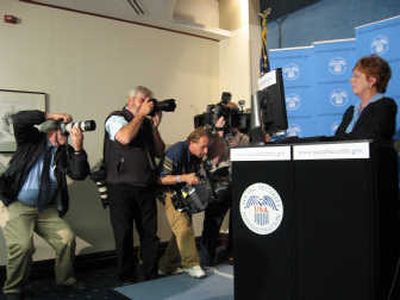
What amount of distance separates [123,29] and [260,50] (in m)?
1.40

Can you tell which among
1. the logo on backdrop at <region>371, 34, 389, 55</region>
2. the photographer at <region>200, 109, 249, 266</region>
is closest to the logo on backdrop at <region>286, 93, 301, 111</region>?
the photographer at <region>200, 109, 249, 266</region>

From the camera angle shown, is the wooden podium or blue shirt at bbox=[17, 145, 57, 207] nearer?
the wooden podium

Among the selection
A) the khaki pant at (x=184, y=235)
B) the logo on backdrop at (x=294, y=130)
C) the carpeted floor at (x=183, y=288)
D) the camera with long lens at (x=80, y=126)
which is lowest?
the carpeted floor at (x=183, y=288)

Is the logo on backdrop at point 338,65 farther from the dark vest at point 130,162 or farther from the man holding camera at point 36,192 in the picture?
the man holding camera at point 36,192

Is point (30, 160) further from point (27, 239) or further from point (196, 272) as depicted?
point (196, 272)

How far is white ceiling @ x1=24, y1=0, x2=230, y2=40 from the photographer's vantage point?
3.59 meters

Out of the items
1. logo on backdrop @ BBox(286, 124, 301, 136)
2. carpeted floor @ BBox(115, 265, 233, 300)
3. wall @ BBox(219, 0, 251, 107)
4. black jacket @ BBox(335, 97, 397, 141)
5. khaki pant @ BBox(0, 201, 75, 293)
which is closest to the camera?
black jacket @ BBox(335, 97, 397, 141)

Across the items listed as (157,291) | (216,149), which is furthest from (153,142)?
(157,291)

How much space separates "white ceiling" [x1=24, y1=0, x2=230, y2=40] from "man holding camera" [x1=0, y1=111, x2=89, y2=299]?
127 cm

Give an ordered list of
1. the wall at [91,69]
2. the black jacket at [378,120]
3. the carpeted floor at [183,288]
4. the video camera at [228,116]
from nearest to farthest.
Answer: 1. the black jacket at [378,120]
2. the carpeted floor at [183,288]
3. the video camera at [228,116]
4. the wall at [91,69]

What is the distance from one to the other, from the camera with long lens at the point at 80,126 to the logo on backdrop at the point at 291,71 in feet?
6.16

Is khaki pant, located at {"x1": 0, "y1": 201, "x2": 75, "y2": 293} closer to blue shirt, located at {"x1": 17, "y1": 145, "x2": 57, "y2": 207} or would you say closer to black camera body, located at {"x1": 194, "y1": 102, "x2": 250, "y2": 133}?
blue shirt, located at {"x1": 17, "y1": 145, "x2": 57, "y2": 207}

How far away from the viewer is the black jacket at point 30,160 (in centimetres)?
267

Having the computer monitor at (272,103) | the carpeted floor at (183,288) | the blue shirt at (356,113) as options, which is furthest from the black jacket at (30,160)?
the blue shirt at (356,113)
